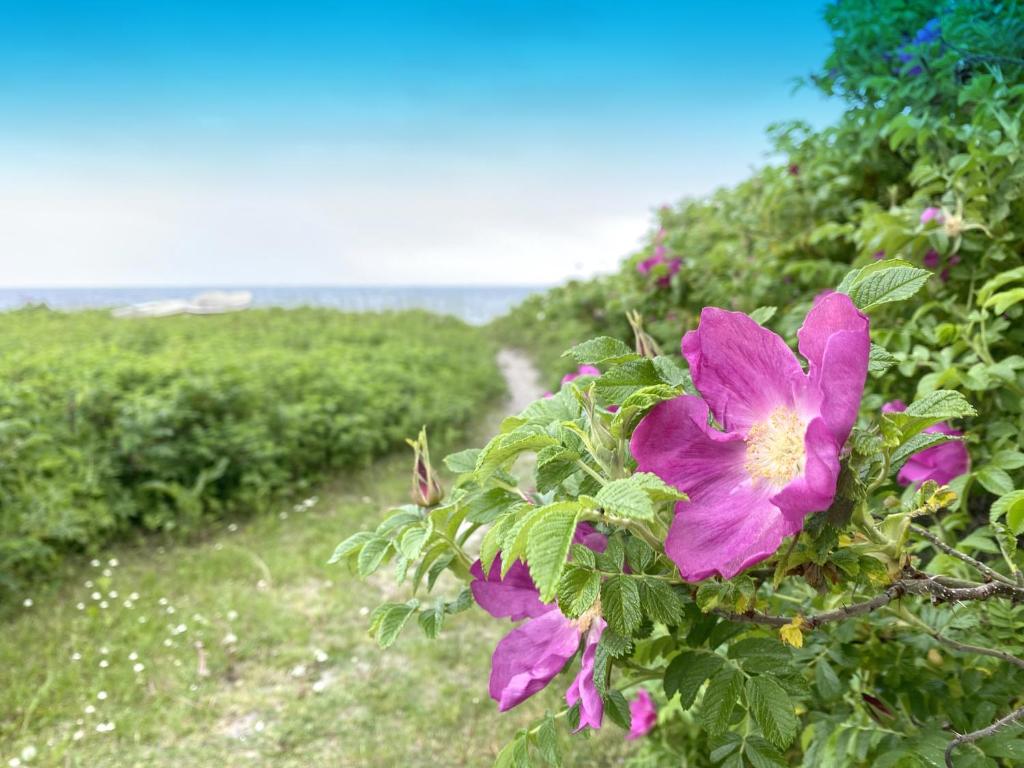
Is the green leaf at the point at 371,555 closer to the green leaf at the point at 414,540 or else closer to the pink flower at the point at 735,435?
the green leaf at the point at 414,540

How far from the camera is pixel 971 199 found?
4.53 ft

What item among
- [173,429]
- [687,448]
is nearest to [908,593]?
[687,448]

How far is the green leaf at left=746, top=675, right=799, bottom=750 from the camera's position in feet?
2.32

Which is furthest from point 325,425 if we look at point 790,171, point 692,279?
point 790,171

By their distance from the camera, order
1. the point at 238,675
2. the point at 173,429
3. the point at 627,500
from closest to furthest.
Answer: the point at 627,500 < the point at 238,675 < the point at 173,429

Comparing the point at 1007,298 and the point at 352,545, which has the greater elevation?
the point at 1007,298

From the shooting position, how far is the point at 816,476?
1.69 feet

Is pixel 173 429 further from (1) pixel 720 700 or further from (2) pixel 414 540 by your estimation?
(1) pixel 720 700

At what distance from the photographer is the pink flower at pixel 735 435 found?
22.5 inches

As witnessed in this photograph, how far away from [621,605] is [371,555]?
1.03 feet

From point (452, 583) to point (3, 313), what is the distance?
11.0 metres

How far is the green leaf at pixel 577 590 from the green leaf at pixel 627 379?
0.49 feet

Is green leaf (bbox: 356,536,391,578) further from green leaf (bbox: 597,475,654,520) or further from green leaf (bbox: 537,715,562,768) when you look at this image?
green leaf (bbox: 597,475,654,520)

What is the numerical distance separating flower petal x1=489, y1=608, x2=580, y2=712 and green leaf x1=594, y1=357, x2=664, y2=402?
261 millimetres
